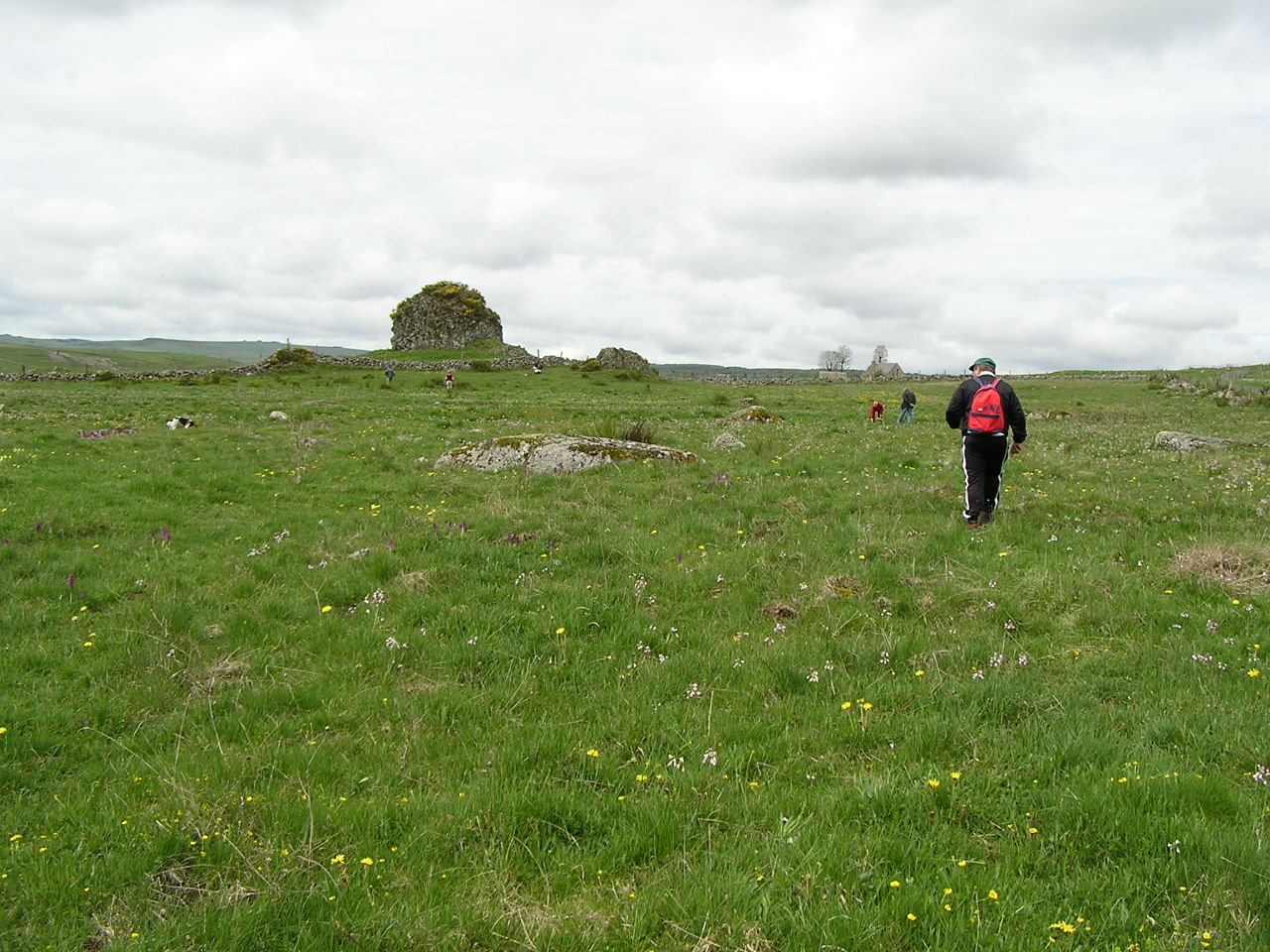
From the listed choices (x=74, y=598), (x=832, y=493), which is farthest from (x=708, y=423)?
(x=74, y=598)

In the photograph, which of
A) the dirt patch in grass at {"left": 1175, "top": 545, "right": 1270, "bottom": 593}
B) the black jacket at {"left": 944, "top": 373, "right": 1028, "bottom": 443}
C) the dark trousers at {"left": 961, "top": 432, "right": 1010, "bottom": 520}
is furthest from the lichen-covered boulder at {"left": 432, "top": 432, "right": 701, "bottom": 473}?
the dirt patch in grass at {"left": 1175, "top": 545, "right": 1270, "bottom": 593}

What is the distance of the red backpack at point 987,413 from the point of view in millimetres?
11984

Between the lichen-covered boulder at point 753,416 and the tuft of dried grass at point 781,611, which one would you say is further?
the lichen-covered boulder at point 753,416

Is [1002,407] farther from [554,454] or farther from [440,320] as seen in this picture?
[440,320]

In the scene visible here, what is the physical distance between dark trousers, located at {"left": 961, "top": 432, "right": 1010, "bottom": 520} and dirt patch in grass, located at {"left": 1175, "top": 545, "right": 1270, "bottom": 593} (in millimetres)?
3288

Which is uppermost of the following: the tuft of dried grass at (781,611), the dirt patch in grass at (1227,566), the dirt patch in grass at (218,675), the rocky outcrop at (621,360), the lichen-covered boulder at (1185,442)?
the rocky outcrop at (621,360)

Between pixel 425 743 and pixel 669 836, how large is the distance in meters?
2.15

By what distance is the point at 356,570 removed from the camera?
30.7 feet

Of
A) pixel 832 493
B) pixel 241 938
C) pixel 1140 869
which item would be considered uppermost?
pixel 832 493

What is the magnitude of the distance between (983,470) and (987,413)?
0.98m

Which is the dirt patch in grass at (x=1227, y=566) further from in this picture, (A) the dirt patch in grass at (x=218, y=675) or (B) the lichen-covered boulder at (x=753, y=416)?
(B) the lichen-covered boulder at (x=753, y=416)

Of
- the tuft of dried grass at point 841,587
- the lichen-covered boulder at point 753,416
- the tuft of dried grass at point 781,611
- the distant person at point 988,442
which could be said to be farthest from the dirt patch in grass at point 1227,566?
the lichen-covered boulder at point 753,416

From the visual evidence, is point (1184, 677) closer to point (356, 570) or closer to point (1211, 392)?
point (356, 570)

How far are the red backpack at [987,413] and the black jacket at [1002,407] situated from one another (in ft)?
0.31
